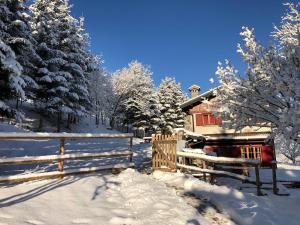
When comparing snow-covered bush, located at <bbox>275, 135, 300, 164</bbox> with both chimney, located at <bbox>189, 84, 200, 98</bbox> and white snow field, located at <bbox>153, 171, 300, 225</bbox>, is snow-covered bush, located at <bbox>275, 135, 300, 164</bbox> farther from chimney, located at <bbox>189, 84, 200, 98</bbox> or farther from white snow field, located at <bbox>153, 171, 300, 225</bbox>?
chimney, located at <bbox>189, 84, 200, 98</bbox>

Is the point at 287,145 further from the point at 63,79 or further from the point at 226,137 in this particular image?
the point at 63,79

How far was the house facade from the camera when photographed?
91.6 ft

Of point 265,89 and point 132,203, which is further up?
point 265,89

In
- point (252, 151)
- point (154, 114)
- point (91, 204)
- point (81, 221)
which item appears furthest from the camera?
point (154, 114)

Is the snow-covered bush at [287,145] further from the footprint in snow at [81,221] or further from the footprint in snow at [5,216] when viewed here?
→ the footprint in snow at [5,216]

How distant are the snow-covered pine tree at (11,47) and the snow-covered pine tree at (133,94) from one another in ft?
103

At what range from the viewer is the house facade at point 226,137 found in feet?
91.6

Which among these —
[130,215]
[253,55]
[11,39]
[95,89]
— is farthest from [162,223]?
[95,89]

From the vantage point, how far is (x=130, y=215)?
6977 mm

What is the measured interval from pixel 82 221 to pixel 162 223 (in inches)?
65.0

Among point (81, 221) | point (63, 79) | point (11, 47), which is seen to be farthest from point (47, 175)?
point (63, 79)

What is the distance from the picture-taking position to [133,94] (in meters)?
58.0

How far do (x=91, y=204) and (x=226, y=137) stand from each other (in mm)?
22946

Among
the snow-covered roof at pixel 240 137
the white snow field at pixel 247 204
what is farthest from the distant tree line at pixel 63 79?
the snow-covered roof at pixel 240 137
